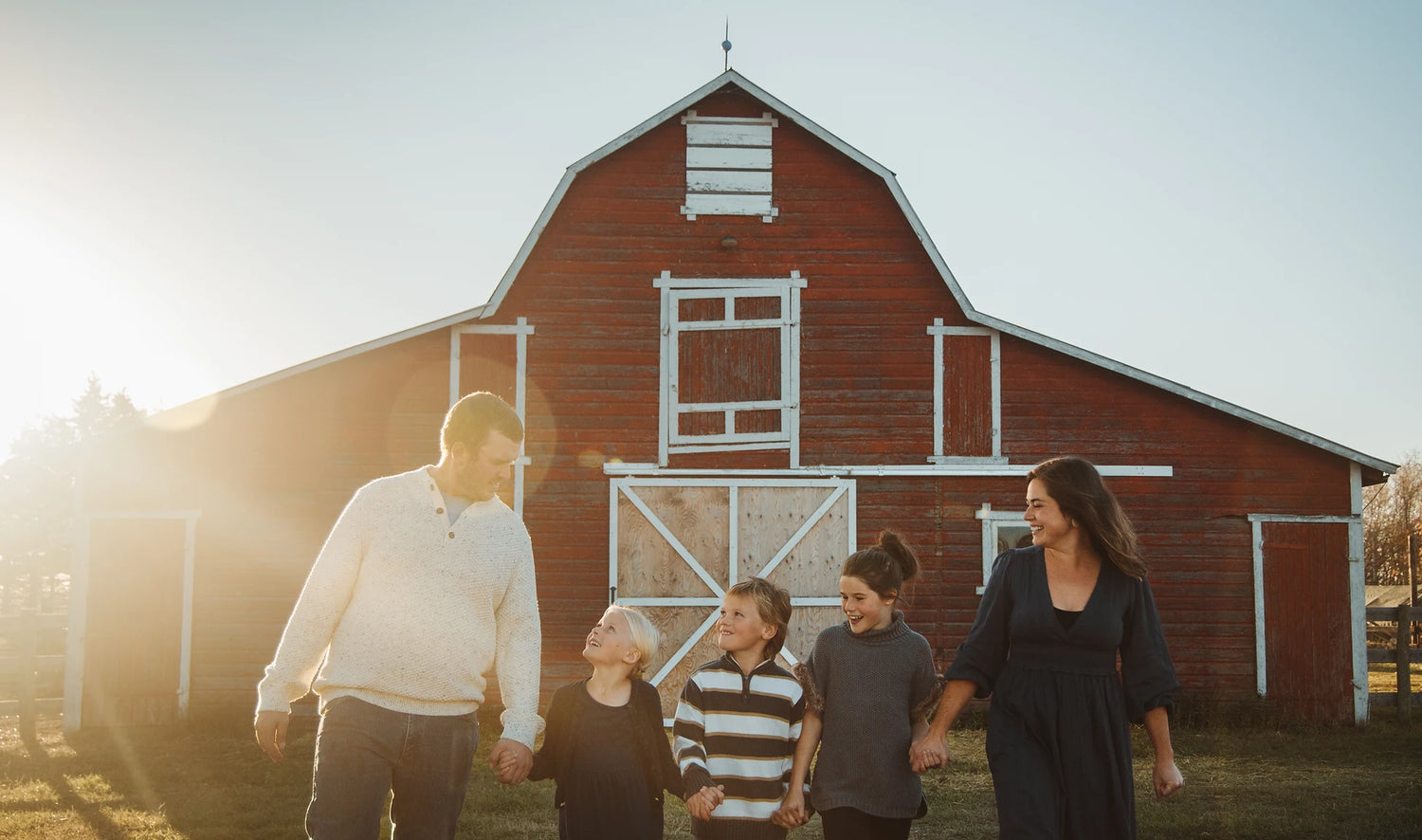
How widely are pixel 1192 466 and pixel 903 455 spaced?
3.06 m

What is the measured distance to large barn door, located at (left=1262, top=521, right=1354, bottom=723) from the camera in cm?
1109

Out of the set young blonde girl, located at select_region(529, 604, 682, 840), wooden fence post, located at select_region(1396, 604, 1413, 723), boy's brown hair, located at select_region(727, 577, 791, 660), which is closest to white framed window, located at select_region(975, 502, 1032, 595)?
wooden fence post, located at select_region(1396, 604, 1413, 723)

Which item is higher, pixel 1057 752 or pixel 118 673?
pixel 1057 752

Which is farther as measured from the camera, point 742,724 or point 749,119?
point 749,119

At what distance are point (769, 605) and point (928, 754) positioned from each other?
0.74 meters

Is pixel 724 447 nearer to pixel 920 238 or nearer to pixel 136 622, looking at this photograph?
pixel 920 238

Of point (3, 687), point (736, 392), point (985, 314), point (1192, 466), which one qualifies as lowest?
point (3, 687)

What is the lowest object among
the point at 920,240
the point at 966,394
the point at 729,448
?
the point at 729,448

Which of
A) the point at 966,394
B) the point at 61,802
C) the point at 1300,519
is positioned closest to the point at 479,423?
the point at 61,802

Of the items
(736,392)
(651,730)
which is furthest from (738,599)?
(736,392)

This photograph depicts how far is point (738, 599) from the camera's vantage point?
3.85 m

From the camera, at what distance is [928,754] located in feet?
11.8

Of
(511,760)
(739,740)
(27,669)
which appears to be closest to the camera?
(511,760)

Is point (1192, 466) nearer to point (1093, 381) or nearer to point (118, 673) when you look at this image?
point (1093, 381)
